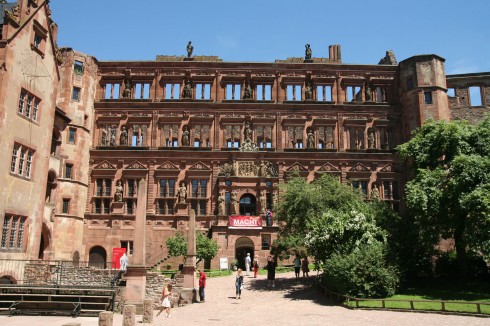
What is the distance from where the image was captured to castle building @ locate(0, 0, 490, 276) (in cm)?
4359

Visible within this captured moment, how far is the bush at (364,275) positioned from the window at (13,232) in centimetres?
1742

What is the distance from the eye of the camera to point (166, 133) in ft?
155

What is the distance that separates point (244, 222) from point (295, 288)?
47.8 ft

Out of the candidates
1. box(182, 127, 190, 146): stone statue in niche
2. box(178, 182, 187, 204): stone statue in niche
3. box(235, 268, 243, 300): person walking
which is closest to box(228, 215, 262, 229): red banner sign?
box(178, 182, 187, 204): stone statue in niche

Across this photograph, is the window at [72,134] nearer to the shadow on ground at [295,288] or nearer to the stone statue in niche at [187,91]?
the stone statue in niche at [187,91]

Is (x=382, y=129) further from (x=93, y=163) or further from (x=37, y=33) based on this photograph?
(x=37, y=33)

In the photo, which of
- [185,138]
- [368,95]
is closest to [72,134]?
[185,138]

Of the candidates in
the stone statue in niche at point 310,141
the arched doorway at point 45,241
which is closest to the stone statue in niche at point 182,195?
the arched doorway at point 45,241

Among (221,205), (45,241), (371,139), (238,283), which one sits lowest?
(238,283)

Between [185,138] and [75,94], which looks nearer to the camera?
[75,94]

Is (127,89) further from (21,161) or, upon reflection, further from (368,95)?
(368,95)

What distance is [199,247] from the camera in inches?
1474

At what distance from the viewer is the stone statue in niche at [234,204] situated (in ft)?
142

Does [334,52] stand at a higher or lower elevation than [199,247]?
higher
